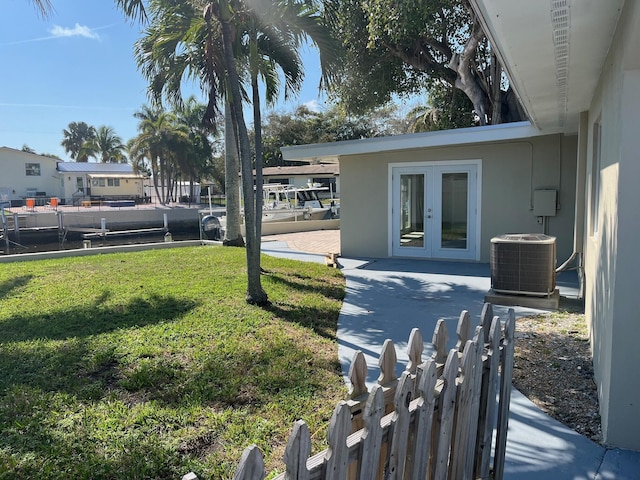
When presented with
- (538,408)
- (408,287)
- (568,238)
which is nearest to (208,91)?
(408,287)

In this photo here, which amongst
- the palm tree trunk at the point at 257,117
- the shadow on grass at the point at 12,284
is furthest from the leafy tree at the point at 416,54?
the shadow on grass at the point at 12,284

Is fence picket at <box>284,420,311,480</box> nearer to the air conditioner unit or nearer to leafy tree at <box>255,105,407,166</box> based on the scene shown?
the air conditioner unit

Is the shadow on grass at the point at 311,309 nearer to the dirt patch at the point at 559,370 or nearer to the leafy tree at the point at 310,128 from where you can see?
the dirt patch at the point at 559,370

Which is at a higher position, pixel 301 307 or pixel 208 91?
pixel 208 91

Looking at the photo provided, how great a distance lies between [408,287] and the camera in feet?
27.0

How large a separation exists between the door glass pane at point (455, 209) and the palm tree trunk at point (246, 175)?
17.4 feet

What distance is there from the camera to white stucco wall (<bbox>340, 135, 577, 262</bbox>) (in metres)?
9.64

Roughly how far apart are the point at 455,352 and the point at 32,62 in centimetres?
3233

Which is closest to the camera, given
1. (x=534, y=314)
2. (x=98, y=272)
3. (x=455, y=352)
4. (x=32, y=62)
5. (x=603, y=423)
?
(x=455, y=352)

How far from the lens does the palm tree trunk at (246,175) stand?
650cm

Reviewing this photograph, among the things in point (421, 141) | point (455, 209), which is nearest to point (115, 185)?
point (421, 141)

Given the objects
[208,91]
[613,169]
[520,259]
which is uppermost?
[208,91]

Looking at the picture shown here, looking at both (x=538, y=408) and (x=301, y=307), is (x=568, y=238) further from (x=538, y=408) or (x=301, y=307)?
(x=538, y=408)

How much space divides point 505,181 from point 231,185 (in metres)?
7.49
